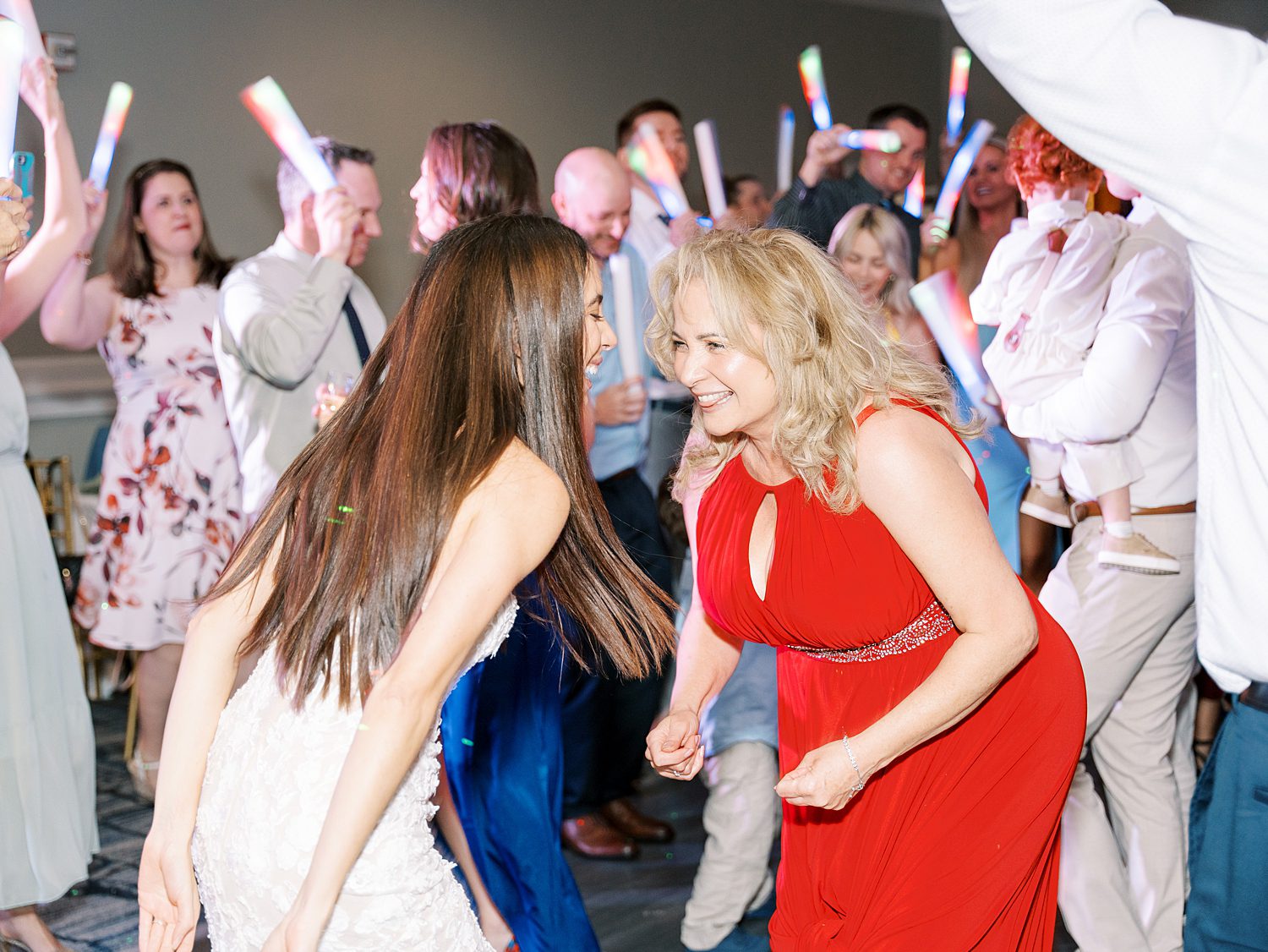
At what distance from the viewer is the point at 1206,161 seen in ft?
3.66

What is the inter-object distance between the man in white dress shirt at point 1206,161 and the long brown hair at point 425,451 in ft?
2.02

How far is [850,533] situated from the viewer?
1660 millimetres

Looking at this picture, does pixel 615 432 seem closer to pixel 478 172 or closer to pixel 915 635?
pixel 478 172

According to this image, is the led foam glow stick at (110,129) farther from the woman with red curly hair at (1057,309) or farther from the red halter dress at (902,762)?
the red halter dress at (902,762)

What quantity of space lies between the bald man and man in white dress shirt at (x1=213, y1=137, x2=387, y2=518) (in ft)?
2.08

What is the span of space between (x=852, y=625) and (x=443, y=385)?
656mm

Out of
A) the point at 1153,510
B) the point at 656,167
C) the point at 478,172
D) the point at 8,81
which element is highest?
the point at 8,81

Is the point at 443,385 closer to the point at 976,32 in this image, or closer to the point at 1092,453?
the point at 976,32

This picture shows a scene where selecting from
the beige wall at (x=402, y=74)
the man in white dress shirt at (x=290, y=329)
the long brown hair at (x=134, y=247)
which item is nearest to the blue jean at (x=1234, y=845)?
the man in white dress shirt at (x=290, y=329)

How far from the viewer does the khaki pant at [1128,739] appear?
2.48 meters

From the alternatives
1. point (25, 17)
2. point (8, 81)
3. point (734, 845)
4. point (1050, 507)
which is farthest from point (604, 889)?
point (25, 17)

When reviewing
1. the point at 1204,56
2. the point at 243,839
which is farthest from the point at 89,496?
the point at 1204,56

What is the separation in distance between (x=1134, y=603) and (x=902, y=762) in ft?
3.35

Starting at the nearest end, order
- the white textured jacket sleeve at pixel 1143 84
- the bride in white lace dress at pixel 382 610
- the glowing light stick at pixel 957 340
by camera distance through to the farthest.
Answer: the white textured jacket sleeve at pixel 1143 84
the bride in white lace dress at pixel 382 610
the glowing light stick at pixel 957 340
